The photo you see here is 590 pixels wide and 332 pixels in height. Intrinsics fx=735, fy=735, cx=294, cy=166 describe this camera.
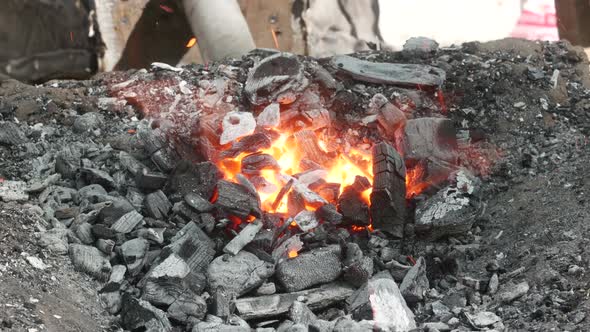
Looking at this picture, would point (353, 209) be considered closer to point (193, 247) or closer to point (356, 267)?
point (356, 267)

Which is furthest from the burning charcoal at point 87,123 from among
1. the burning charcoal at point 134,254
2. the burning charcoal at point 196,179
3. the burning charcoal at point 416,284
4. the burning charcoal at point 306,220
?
the burning charcoal at point 416,284

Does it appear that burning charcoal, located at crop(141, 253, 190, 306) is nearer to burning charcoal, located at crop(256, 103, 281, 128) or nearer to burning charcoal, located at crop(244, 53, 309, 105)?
burning charcoal, located at crop(256, 103, 281, 128)

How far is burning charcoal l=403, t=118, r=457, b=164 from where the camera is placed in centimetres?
476

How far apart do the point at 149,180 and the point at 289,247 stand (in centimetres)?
94

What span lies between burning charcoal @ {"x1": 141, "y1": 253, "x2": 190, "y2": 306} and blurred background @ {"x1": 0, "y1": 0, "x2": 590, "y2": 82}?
13.6 ft

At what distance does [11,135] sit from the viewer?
4.73m

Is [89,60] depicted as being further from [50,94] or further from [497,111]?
[497,111]

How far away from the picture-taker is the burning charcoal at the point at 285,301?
12.7 ft

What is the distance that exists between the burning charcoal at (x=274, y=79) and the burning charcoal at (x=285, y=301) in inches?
59.3

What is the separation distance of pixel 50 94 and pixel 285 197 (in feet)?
6.39

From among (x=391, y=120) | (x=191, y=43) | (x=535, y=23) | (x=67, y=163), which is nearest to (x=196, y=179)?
(x=67, y=163)

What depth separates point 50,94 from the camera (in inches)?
206

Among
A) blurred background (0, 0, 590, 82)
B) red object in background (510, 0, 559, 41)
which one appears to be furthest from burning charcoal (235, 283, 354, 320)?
red object in background (510, 0, 559, 41)

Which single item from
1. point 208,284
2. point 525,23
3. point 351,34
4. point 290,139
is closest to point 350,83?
point 290,139
